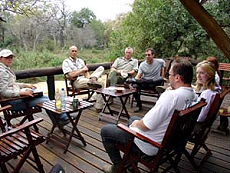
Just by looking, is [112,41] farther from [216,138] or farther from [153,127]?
[153,127]

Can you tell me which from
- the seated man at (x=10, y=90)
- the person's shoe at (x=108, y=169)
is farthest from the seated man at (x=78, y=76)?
the person's shoe at (x=108, y=169)

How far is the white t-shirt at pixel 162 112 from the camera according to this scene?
6.20 feet

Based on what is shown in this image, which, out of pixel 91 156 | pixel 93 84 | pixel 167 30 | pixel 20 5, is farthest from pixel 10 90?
pixel 167 30

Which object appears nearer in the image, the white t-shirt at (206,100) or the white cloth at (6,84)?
the white t-shirt at (206,100)

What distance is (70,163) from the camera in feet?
8.57

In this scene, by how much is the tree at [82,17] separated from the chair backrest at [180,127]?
35.5 feet

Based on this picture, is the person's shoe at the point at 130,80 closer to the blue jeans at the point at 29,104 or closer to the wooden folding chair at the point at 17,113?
the blue jeans at the point at 29,104

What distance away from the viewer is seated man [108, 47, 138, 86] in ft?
15.6

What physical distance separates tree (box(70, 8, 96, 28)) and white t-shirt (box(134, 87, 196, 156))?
1083 centimetres

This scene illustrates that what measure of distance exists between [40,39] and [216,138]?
33.7ft

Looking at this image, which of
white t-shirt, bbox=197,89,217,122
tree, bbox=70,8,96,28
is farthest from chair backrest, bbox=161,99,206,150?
tree, bbox=70,8,96,28

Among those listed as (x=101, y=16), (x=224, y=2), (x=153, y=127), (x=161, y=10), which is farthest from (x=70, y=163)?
(x=101, y=16)

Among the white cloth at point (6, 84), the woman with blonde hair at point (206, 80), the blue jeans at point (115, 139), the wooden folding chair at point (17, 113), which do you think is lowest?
the wooden folding chair at point (17, 113)

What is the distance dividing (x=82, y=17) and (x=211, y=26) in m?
11.7
